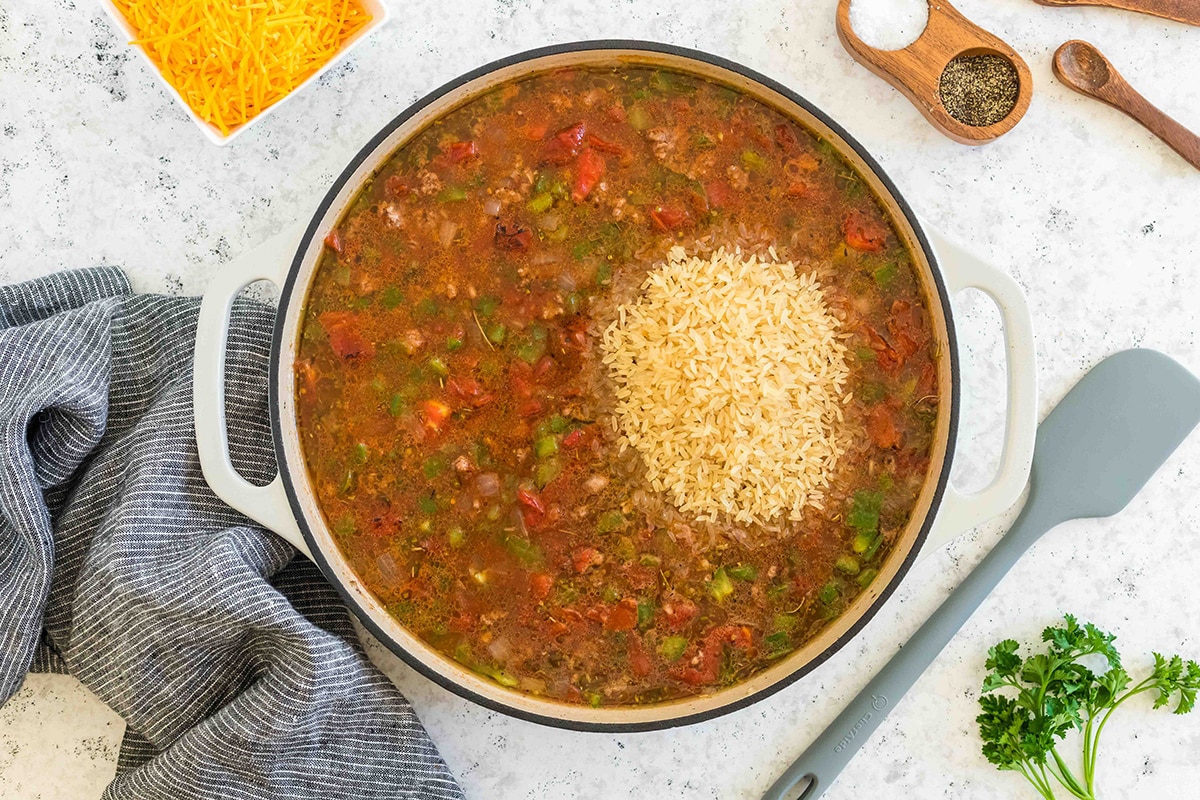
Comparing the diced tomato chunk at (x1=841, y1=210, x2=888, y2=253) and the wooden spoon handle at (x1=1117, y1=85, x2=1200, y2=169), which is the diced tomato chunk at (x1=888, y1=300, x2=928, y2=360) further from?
the wooden spoon handle at (x1=1117, y1=85, x2=1200, y2=169)

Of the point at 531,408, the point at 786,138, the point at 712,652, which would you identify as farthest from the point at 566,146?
the point at 712,652

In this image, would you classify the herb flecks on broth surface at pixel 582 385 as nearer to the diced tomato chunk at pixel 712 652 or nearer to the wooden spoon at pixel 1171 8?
the diced tomato chunk at pixel 712 652

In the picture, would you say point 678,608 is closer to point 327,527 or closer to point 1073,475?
point 327,527

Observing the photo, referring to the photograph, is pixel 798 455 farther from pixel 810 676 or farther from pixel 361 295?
pixel 361 295

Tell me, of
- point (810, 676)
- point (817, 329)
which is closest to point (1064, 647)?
point (810, 676)

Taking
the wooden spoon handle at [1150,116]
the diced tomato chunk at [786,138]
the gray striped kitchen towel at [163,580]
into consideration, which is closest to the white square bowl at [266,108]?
the gray striped kitchen towel at [163,580]
